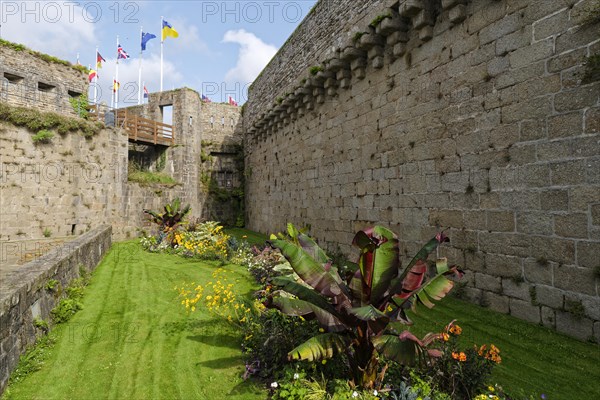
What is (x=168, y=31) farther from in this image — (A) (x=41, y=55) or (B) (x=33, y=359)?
(B) (x=33, y=359)

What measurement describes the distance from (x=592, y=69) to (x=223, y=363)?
6.11 m

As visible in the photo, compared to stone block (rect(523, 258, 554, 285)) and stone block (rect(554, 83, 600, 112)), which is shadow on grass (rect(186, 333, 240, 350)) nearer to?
stone block (rect(523, 258, 554, 285))

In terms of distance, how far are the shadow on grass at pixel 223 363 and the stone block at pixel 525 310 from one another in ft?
13.8

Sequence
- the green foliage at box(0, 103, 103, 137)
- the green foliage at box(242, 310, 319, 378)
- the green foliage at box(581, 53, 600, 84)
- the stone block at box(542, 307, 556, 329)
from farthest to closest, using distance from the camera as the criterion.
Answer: the green foliage at box(0, 103, 103, 137), the stone block at box(542, 307, 556, 329), the green foliage at box(581, 53, 600, 84), the green foliage at box(242, 310, 319, 378)

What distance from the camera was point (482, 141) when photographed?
19.0ft

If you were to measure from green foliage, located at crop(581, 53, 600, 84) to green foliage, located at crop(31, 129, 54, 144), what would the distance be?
17453mm

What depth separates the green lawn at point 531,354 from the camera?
147 inches

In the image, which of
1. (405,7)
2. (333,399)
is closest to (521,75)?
(405,7)

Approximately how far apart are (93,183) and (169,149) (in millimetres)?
5865

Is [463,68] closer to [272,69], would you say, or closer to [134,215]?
[272,69]

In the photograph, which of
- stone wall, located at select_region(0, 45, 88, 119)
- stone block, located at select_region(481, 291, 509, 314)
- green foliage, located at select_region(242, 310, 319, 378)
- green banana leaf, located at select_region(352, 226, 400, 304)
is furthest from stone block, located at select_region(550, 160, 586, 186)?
stone wall, located at select_region(0, 45, 88, 119)

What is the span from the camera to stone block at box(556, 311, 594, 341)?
4426 mm

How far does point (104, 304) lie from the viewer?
6.67 meters

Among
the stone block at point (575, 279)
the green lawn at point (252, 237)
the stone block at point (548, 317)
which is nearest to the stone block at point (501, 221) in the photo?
the stone block at point (575, 279)
